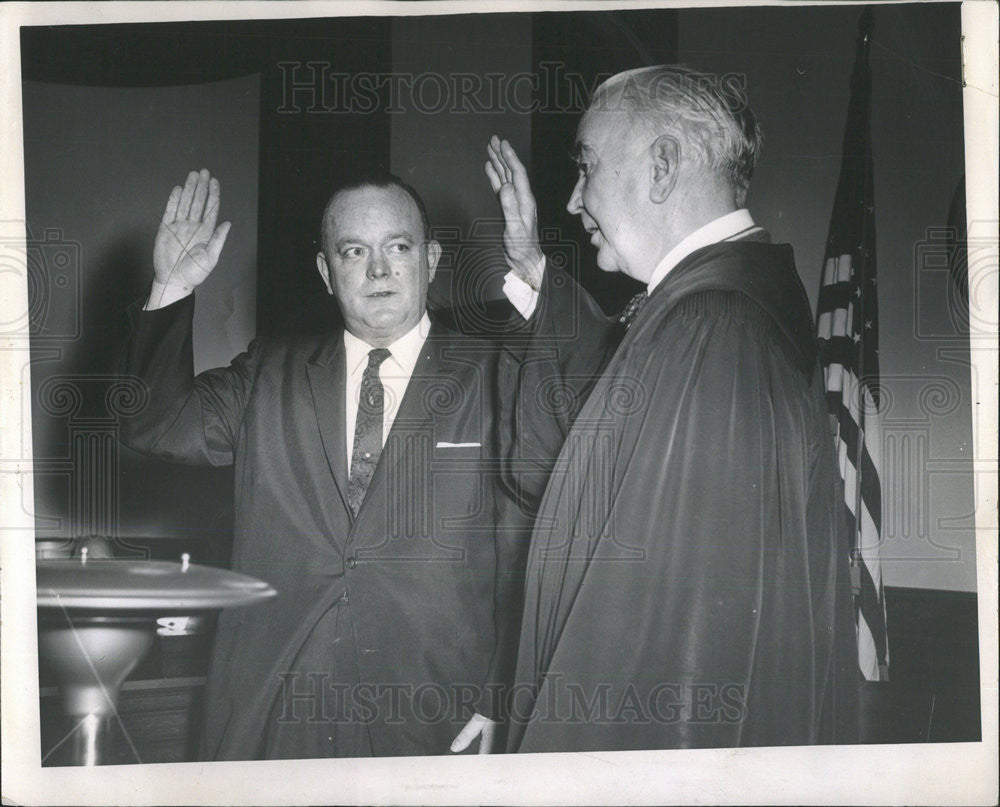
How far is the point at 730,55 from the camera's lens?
349cm

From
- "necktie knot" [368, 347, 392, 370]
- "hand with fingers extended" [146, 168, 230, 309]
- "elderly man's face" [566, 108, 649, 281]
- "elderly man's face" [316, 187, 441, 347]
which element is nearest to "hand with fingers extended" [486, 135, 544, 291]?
"elderly man's face" [566, 108, 649, 281]

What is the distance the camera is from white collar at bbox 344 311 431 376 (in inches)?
133

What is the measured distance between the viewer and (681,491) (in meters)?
3.26

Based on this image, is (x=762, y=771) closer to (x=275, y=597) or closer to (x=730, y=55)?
(x=275, y=597)

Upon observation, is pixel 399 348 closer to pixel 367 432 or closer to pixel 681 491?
A: pixel 367 432

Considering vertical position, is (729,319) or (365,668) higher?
(729,319)

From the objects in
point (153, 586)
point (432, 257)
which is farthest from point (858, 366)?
point (153, 586)

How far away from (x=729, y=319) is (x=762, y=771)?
1.52 m

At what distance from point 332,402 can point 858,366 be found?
1788mm

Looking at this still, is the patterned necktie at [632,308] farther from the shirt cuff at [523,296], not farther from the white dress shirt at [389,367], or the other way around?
the white dress shirt at [389,367]

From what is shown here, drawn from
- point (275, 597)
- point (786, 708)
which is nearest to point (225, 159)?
point (275, 597)

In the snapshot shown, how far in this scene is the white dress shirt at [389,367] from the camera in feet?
11.0

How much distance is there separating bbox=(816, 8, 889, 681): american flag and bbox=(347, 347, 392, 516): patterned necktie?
1.49 meters

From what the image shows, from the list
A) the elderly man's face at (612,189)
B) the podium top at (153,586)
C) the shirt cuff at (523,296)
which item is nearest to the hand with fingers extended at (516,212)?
the shirt cuff at (523,296)
